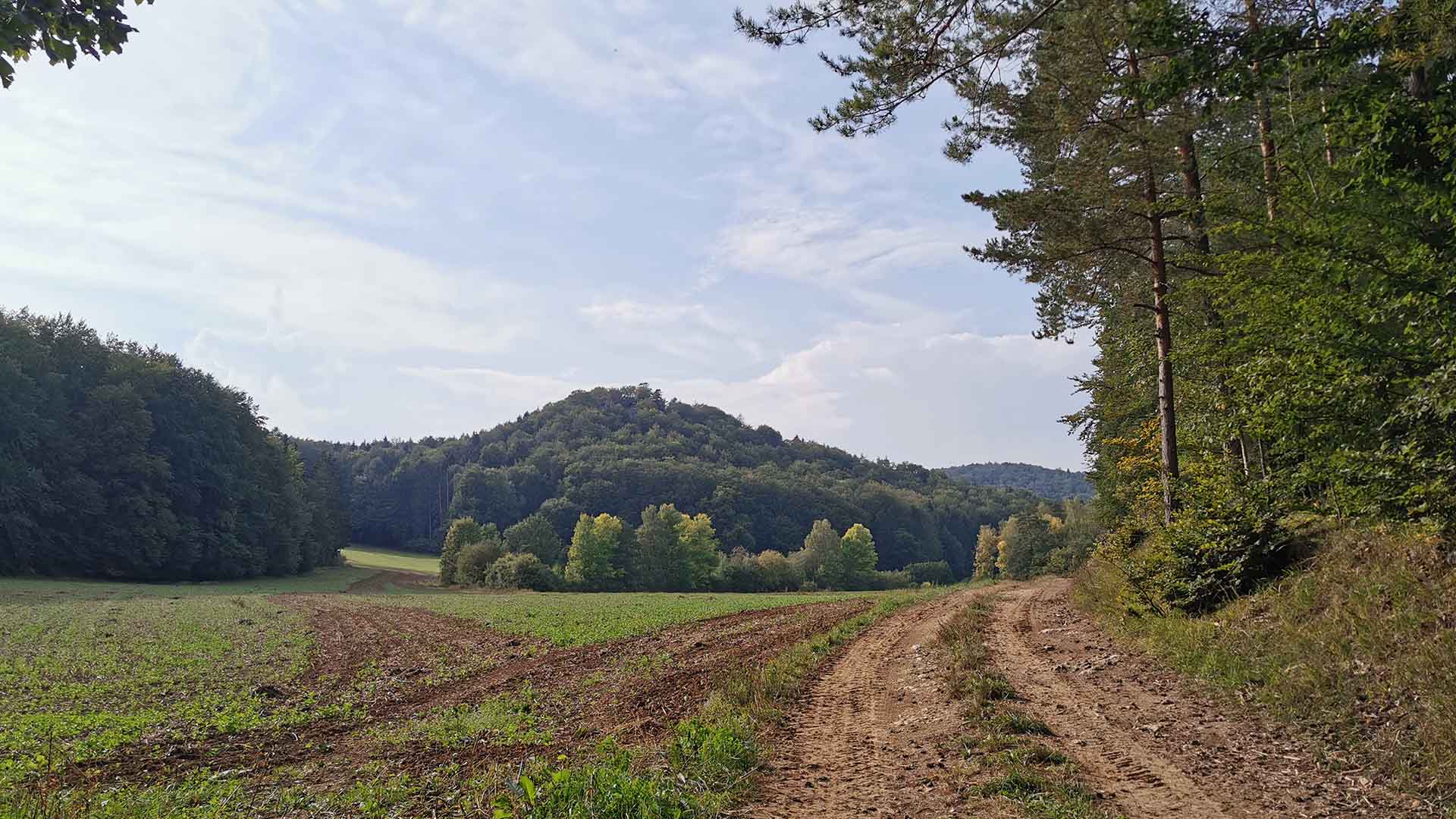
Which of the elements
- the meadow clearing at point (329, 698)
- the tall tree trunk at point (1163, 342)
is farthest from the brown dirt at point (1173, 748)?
the tall tree trunk at point (1163, 342)

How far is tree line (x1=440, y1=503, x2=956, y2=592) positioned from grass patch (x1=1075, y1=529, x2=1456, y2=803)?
5905 centimetres

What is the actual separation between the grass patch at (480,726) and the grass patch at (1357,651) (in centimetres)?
894

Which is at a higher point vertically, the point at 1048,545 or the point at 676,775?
the point at 1048,545

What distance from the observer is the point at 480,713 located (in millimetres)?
12055

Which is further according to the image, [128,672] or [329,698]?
[128,672]

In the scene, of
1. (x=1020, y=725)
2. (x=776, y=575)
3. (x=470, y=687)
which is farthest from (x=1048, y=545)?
(x=1020, y=725)

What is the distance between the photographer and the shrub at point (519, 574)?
62.3 meters

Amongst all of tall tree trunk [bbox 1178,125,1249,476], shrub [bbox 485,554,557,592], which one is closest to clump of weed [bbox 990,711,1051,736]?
tall tree trunk [bbox 1178,125,1249,476]

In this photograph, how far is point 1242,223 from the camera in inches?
406

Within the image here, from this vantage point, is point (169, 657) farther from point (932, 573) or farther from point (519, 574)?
point (932, 573)

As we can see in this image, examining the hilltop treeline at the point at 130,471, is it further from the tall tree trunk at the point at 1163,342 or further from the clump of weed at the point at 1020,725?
the tall tree trunk at the point at 1163,342

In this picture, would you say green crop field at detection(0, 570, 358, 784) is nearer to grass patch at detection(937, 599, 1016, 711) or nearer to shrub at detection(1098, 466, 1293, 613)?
grass patch at detection(937, 599, 1016, 711)

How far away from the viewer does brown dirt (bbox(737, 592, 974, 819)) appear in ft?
20.5

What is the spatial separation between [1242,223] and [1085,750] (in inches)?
305
